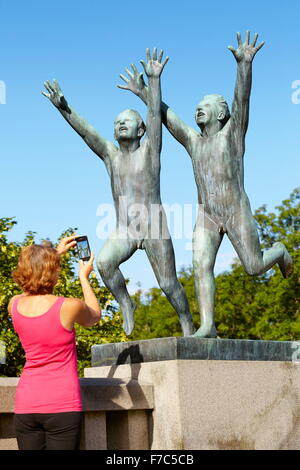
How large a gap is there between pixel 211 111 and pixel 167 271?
1.70 m

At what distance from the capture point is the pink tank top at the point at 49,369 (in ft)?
14.0

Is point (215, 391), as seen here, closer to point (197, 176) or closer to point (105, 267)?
point (105, 267)

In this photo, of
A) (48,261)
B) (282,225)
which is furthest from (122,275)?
(282,225)

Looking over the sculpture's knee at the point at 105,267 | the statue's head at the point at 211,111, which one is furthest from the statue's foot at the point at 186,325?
the statue's head at the point at 211,111

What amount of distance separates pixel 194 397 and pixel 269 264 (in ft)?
6.43

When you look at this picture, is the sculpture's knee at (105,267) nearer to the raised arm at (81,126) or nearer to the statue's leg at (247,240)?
the raised arm at (81,126)

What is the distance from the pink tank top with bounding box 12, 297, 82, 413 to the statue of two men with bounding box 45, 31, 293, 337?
3054 mm

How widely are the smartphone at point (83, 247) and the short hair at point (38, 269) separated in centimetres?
99

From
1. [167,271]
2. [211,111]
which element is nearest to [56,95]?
[211,111]

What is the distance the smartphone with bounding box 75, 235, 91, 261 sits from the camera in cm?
550

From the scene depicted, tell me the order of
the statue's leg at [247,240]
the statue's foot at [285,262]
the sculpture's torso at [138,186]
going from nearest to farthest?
1. the sculpture's torso at [138,186]
2. the statue's leg at [247,240]
3. the statue's foot at [285,262]

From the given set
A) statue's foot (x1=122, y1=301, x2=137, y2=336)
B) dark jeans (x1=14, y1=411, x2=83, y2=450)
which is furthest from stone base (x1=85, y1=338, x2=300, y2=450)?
dark jeans (x1=14, y1=411, x2=83, y2=450)

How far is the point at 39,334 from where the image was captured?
432cm

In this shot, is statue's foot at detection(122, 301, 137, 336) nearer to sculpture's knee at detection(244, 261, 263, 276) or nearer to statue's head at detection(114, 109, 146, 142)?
sculpture's knee at detection(244, 261, 263, 276)
